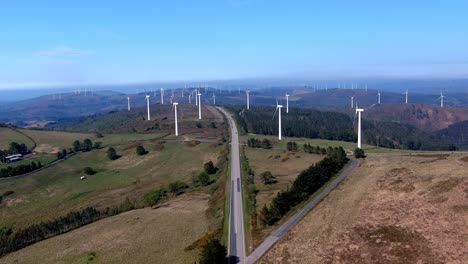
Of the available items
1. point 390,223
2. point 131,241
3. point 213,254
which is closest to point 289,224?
point 390,223

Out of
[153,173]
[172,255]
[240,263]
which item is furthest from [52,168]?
[240,263]

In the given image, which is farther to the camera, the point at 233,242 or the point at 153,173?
the point at 153,173

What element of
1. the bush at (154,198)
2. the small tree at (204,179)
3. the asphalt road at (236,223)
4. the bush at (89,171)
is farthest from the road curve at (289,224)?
the bush at (89,171)

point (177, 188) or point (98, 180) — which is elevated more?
point (177, 188)

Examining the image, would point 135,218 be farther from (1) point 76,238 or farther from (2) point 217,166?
(2) point 217,166

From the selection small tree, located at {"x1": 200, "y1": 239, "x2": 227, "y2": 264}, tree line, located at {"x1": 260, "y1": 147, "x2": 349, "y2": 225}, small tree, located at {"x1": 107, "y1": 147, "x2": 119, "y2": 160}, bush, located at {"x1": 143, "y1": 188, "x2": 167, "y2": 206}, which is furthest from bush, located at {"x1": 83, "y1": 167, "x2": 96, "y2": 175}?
small tree, located at {"x1": 200, "y1": 239, "x2": 227, "y2": 264}

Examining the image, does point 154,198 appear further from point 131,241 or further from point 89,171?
point 89,171

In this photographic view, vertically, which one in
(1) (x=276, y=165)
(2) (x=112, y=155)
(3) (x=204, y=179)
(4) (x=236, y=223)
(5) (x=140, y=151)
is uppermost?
(4) (x=236, y=223)

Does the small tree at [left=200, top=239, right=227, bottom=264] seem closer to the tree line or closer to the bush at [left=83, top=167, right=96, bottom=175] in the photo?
the tree line
